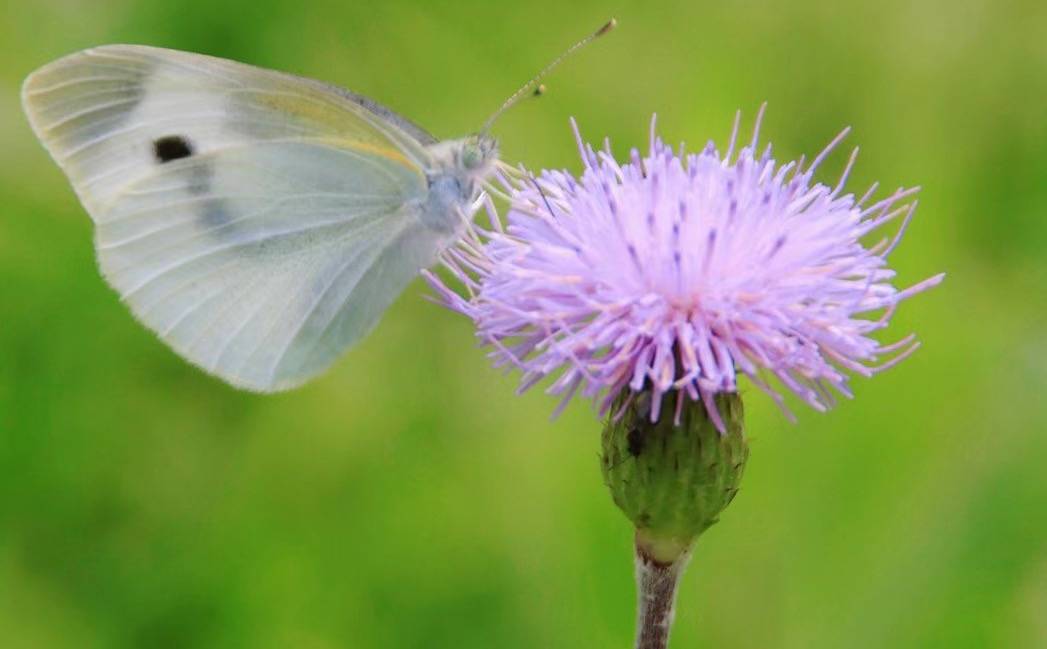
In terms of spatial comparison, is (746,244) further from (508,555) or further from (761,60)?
(761,60)

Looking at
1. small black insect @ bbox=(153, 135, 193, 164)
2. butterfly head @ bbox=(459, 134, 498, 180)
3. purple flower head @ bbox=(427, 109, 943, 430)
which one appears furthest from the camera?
small black insect @ bbox=(153, 135, 193, 164)

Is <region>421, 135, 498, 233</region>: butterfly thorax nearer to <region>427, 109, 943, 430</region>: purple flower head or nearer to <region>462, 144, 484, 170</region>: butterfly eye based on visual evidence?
<region>462, 144, 484, 170</region>: butterfly eye

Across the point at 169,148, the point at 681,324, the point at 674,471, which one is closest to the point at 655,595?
the point at 674,471

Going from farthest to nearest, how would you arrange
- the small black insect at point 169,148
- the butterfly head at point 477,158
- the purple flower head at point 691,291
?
the small black insect at point 169,148 → the butterfly head at point 477,158 → the purple flower head at point 691,291

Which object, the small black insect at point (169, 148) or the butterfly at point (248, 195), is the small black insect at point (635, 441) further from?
the small black insect at point (169, 148)

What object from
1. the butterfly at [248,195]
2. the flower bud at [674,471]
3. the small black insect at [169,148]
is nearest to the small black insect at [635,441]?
the flower bud at [674,471]

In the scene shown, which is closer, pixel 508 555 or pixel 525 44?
pixel 508 555

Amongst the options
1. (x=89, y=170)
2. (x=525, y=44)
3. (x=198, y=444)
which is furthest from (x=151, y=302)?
(x=525, y=44)

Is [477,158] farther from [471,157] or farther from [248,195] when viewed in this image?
[248,195]

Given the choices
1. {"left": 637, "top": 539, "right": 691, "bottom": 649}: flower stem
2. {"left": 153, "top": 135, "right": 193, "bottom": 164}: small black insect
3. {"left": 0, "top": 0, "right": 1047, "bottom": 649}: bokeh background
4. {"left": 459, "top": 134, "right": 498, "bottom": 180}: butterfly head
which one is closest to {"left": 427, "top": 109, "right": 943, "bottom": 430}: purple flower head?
{"left": 637, "top": 539, "right": 691, "bottom": 649}: flower stem
